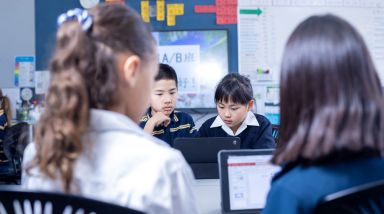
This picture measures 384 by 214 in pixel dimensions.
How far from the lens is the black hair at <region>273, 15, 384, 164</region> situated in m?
0.67

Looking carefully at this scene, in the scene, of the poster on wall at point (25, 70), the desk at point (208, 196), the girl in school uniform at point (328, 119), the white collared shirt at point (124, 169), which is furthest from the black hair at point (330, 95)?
the poster on wall at point (25, 70)

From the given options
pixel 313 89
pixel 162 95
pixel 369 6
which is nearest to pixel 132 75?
pixel 313 89

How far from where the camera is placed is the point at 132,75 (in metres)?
0.81

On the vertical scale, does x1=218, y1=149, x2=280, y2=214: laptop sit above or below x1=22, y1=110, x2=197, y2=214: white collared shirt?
below

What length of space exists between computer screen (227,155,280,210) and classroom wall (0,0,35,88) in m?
3.17

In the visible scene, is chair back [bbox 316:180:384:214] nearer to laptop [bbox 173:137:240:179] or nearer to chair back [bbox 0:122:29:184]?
laptop [bbox 173:137:240:179]

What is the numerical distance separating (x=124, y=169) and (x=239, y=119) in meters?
1.41

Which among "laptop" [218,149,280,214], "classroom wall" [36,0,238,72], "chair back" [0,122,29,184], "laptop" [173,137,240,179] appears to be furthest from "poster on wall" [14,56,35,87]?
"laptop" [218,149,280,214]

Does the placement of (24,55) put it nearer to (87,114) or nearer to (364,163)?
(87,114)

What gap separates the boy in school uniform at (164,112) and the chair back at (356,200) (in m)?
1.49

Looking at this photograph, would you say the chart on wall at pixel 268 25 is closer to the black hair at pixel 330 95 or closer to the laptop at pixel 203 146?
the laptop at pixel 203 146

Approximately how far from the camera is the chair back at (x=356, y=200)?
57cm

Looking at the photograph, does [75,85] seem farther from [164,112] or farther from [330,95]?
[164,112]

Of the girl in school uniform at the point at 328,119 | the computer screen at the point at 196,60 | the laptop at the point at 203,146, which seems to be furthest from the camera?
the computer screen at the point at 196,60
